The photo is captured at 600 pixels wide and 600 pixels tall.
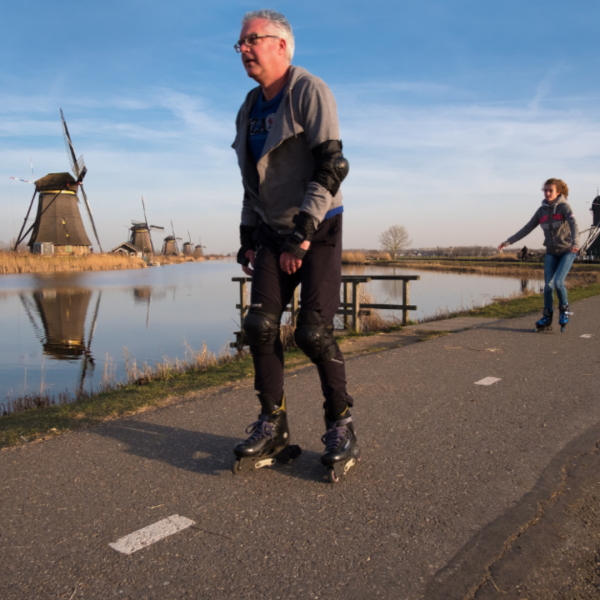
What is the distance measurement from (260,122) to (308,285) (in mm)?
899

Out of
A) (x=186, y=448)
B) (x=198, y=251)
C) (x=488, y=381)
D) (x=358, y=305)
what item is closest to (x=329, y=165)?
(x=186, y=448)

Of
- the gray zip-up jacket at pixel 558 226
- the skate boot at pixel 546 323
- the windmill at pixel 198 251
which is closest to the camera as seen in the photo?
the gray zip-up jacket at pixel 558 226

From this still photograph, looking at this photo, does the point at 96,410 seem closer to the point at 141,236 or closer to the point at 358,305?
the point at 358,305

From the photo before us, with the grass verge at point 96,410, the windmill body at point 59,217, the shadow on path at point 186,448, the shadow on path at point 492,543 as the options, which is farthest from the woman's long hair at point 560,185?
the windmill body at point 59,217

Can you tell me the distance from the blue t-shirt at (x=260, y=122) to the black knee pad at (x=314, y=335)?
875mm

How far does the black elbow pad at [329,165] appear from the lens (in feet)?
8.25

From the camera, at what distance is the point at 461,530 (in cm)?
205

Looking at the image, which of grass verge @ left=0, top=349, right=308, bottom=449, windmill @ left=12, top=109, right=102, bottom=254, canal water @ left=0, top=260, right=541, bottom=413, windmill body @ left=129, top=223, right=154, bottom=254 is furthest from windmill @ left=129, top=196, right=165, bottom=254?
grass verge @ left=0, top=349, right=308, bottom=449

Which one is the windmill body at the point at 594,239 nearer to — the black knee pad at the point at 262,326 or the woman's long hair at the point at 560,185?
the woman's long hair at the point at 560,185

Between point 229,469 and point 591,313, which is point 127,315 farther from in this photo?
point 229,469

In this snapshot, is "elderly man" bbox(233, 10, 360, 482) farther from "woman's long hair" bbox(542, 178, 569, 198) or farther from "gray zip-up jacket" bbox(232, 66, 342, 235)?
"woman's long hair" bbox(542, 178, 569, 198)

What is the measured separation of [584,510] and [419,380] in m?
2.50

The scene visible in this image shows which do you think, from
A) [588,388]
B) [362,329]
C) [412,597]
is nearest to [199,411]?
[412,597]

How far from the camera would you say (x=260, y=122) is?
9.02 ft
